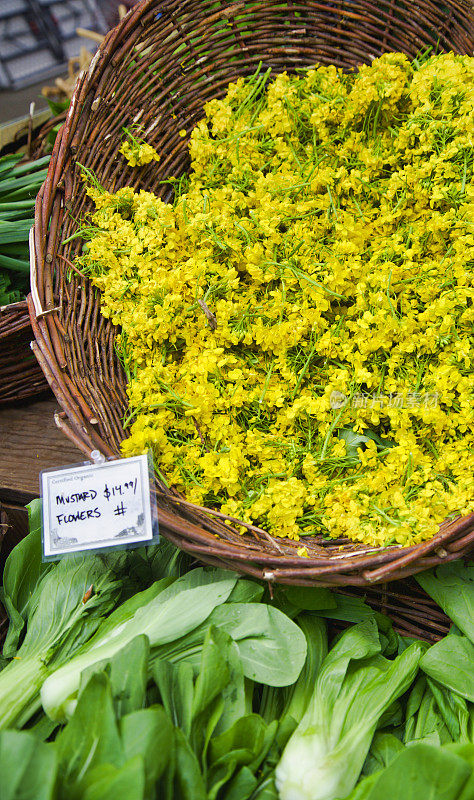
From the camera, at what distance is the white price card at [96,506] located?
98 cm

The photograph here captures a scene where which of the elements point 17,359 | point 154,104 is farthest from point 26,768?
point 154,104

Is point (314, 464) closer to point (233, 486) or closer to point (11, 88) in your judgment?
point (233, 486)

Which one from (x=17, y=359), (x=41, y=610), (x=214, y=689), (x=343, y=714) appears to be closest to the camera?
(x=214, y=689)

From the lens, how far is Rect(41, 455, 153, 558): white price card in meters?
0.98

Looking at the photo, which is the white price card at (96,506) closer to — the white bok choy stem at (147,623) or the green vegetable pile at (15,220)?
the white bok choy stem at (147,623)

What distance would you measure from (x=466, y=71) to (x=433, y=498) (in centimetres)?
93

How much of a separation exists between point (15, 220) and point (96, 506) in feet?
3.57

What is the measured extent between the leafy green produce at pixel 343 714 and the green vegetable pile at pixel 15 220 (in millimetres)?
1280

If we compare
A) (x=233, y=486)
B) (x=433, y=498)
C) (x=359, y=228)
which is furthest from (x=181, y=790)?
(x=359, y=228)

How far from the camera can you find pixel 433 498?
0.99 metres

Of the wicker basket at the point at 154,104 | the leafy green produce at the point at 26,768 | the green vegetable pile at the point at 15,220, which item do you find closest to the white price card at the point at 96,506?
the wicker basket at the point at 154,104

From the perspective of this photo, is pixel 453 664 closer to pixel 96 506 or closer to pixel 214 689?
pixel 214 689

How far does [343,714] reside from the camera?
95cm

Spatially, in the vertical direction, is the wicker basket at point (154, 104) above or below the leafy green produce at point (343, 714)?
above
